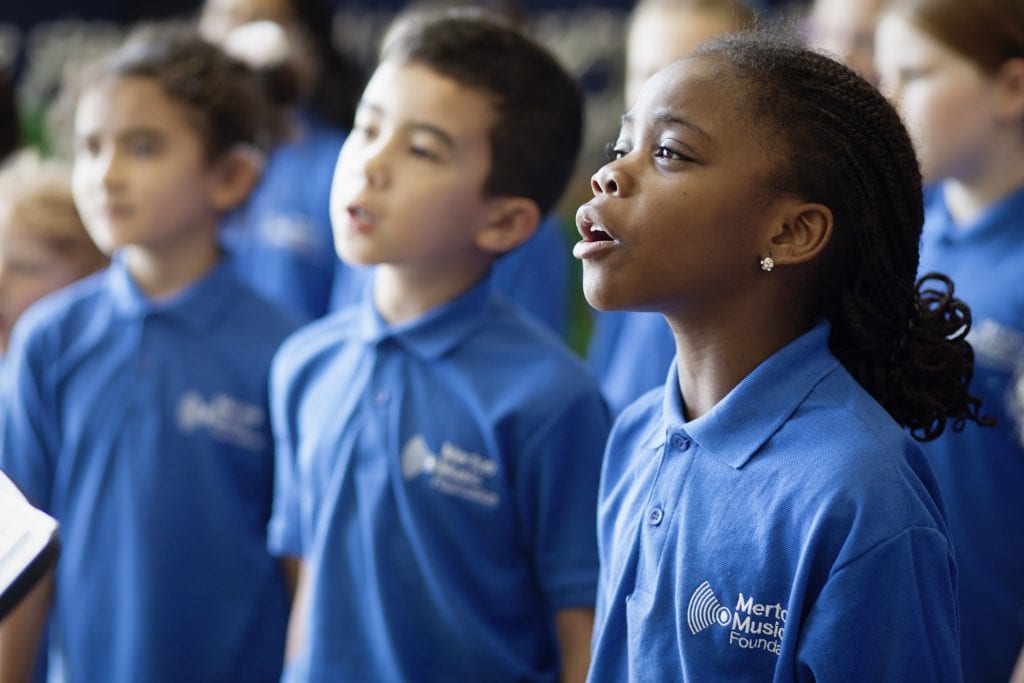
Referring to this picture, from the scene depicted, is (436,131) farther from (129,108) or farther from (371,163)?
(129,108)

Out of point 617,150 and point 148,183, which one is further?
point 148,183

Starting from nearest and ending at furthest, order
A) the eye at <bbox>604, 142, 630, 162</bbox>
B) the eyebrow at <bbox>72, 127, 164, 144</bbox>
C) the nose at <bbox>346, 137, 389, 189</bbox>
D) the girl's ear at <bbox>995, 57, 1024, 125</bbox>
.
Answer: the eye at <bbox>604, 142, 630, 162</bbox> < the nose at <bbox>346, 137, 389, 189</bbox> < the girl's ear at <bbox>995, 57, 1024, 125</bbox> < the eyebrow at <bbox>72, 127, 164, 144</bbox>

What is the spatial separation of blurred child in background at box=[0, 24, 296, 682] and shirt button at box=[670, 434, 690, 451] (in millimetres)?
945

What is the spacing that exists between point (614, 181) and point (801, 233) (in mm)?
191

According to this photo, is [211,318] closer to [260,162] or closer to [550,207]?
[260,162]

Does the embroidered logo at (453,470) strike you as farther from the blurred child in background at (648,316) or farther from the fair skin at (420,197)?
the blurred child in background at (648,316)

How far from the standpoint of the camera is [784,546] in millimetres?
1146

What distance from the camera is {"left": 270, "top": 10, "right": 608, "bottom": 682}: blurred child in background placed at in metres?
1.60

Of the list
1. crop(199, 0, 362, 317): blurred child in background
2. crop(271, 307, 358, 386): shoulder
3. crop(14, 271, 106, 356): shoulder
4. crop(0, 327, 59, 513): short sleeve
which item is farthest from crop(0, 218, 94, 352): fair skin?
crop(271, 307, 358, 386): shoulder

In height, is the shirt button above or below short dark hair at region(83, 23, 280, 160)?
below

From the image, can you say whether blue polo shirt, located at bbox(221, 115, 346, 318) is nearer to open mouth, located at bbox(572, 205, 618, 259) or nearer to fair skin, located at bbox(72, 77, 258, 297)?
fair skin, located at bbox(72, 77, 258, 297)

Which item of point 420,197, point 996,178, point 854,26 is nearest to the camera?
point 420,197

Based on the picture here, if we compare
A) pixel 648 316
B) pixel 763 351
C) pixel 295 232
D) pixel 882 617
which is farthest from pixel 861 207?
pixel 295 232

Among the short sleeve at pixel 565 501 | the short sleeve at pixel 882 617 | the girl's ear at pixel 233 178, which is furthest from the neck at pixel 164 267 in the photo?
the short sleeve at pixel 882 617
